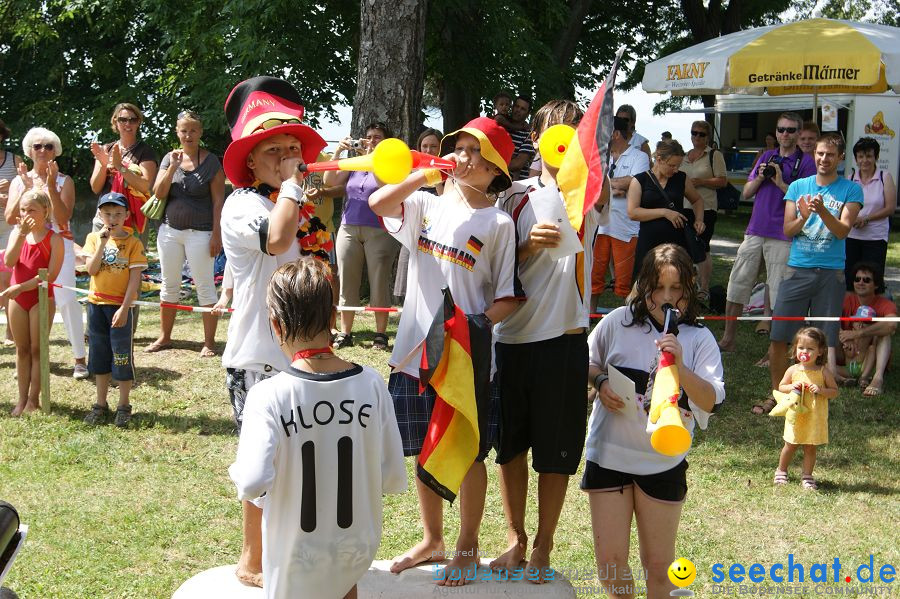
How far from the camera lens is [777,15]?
2695 centimetres

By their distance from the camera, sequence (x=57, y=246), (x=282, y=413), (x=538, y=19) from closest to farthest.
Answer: (x=282, y=413)
(x=57, y=246)
(x=538, y=19)

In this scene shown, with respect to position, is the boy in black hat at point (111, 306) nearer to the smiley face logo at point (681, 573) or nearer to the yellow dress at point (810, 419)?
the smiley face logo at point (681, 573)

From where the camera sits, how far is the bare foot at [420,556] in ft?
13.2

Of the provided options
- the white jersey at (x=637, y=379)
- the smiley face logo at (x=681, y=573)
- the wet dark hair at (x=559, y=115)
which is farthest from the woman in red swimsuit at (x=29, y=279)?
the smiley face logo at (x=681, y=573)

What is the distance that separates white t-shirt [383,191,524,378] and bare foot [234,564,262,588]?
3.23 ft

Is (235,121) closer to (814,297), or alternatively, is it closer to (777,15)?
(814,297)

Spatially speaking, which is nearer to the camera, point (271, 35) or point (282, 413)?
point (282, 413)

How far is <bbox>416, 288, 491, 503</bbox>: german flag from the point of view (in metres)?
3.58

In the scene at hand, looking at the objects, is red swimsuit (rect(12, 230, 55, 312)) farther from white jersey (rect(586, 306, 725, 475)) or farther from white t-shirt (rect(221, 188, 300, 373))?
white jersey (rect(586, 306, 725, 475))

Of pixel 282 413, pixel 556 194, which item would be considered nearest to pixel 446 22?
pixel 556 194

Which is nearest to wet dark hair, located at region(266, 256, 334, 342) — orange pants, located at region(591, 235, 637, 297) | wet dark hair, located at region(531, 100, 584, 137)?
wet dark hair, located at region(531, 100, 584, 137)

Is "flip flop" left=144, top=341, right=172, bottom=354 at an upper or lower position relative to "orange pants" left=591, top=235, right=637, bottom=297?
lower

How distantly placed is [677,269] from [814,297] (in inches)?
156

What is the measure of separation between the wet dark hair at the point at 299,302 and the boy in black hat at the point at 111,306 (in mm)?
3873
